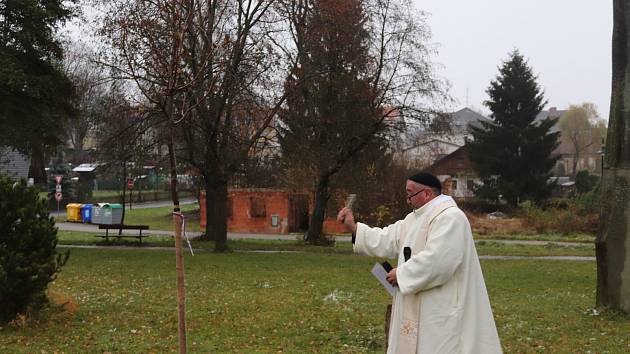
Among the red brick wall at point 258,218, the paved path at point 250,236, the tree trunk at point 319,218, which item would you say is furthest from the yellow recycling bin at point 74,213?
the tree trunk at point 319,218

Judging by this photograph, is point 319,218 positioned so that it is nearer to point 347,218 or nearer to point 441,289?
point 347,218

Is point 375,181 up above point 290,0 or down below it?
below

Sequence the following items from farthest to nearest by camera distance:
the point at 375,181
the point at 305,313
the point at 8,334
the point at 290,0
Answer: the point at 375,181
the point at 290,0
the point at 305,313
the point at 8,334

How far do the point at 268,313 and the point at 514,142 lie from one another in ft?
151

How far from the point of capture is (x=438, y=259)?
16.4 ft

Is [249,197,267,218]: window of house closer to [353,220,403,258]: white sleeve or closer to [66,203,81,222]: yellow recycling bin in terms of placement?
[66,203,81,222]: yellow recycling bin

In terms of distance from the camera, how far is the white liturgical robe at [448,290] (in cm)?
503

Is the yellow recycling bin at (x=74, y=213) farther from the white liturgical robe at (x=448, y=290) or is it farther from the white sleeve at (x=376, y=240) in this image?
the white liturgical robe at (x=448, y=290)

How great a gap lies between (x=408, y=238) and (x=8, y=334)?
21.0 ft

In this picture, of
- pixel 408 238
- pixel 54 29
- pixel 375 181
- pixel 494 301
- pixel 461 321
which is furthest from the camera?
pixel 375 181

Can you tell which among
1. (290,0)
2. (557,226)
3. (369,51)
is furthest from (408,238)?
(557,226)

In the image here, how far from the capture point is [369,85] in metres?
26.4

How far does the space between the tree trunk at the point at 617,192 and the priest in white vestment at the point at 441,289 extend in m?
6.78

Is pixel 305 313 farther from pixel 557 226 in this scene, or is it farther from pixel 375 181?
pixel 557 226
